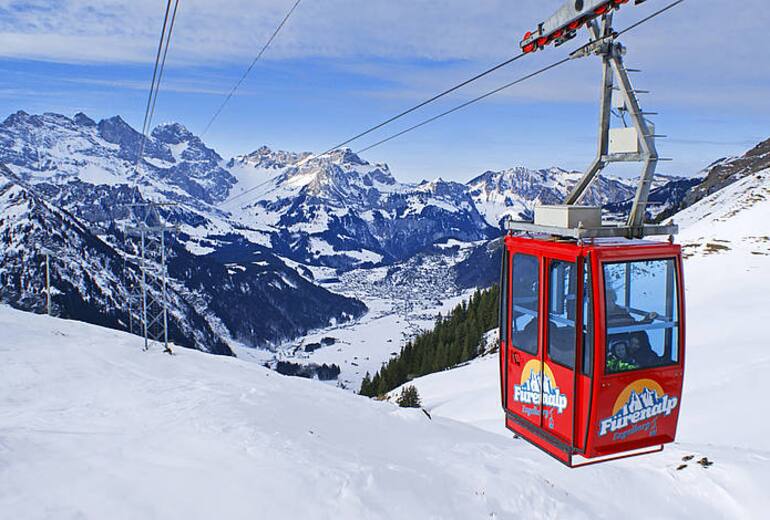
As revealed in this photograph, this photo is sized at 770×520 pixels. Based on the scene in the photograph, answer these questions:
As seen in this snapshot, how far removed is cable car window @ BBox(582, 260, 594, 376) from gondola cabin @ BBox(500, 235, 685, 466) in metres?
0.02

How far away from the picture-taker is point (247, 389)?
67.7 feet

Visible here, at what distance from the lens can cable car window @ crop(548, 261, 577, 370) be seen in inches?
343

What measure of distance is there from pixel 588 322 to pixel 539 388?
196 cm

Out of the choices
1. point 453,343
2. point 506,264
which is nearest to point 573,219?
point 506,264

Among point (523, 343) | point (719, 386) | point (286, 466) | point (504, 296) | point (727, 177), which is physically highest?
point (727, 177)

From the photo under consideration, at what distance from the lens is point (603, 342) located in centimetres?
820

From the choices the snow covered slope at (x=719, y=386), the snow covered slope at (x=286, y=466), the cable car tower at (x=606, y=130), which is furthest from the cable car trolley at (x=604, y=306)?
the snow covered slope at (x=719, y=386)

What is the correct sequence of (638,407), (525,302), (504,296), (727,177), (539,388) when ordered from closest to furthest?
(638,407) < (539,388) < (525,302) < (504,296) < (727,177)

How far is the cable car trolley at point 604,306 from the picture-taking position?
816 cm

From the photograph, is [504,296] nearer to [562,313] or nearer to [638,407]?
[562,313]

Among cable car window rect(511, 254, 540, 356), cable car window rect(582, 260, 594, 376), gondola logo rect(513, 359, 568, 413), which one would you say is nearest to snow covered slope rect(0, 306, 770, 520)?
gondola logo rect(513, 359, 568, 413)

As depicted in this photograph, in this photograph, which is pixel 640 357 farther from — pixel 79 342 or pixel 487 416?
pixel 79 342

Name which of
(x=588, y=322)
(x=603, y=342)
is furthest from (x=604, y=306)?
(x=603, y=342)

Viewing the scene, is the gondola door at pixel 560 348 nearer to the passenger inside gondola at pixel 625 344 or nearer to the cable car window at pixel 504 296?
the passenger inside gondola at pixel 625 344
